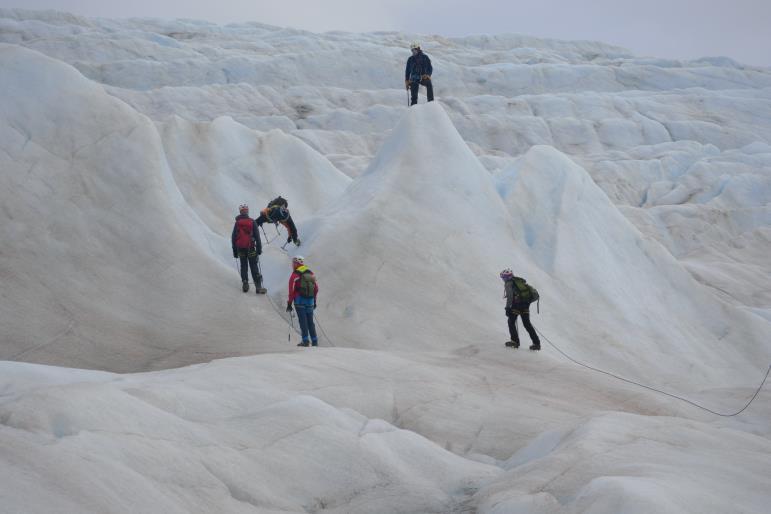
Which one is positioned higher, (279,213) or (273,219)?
(279,213)

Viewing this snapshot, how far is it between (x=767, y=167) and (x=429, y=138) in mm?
37015

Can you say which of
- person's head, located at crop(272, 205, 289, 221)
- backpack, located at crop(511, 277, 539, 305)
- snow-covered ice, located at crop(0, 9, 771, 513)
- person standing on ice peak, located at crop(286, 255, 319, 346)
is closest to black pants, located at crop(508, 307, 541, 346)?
backpack, located at crop(511, 277, 539, 305)

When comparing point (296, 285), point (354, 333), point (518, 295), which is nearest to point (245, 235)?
point (296, 285)

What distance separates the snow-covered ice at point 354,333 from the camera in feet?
23.6

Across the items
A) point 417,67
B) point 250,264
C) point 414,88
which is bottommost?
point 250,264

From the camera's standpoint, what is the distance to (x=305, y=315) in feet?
47.8

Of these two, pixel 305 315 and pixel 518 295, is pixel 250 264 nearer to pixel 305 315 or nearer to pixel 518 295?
pixel 305 315

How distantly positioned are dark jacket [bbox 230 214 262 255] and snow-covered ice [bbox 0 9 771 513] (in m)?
1.08

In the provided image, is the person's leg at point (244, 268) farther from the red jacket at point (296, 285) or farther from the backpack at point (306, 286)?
the backpack at point (306, 286)

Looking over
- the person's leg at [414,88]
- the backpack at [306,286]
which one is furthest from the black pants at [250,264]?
the person's leg at [414,88]

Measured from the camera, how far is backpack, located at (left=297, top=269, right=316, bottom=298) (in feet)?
47.2

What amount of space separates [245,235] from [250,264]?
0.63m

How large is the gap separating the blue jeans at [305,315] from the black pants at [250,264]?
280 centimetres

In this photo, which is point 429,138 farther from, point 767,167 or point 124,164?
point 767,167
